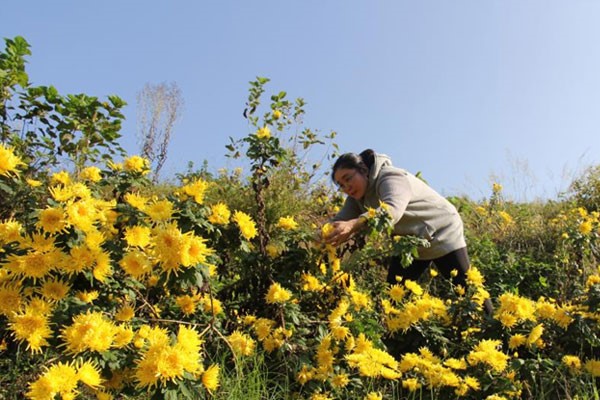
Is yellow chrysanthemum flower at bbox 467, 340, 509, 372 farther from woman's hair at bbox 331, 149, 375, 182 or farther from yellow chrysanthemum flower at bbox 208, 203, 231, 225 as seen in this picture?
woman's hair at bbox 331, 149, 375, 182

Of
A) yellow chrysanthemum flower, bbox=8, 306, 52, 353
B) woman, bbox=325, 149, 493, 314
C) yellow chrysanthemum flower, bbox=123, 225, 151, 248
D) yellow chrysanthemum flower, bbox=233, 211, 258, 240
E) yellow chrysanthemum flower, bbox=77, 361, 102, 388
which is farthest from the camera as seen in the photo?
woman, bbox=325, 149, 493, 314

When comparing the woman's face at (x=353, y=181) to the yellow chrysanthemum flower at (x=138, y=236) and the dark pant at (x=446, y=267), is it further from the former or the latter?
the yellow chrysanthemum flower at (x=138, y=236)

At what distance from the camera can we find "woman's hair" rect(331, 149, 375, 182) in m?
3.30

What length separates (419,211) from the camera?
11.0ft

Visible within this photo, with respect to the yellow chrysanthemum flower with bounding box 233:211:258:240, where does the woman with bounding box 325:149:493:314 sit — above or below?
above

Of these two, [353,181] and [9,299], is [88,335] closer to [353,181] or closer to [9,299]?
[9,299]

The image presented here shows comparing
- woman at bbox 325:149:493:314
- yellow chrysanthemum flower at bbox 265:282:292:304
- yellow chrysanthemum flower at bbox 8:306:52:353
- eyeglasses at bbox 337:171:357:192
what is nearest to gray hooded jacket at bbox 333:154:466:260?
woman at bbox 325:149:493:314

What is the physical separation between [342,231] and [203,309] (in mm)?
730

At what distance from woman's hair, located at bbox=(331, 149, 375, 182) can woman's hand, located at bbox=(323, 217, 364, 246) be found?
3.31 ft

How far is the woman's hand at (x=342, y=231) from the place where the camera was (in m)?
2.29

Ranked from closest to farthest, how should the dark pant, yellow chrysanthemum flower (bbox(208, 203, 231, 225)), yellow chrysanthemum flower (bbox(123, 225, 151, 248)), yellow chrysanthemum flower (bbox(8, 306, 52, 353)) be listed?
1. yellow chrysanthemum flower (bbox(8, 306, 52, 353))
2. yellow chrysanthemum flower (bbox(123, 225, 151, 248))
3. yellow chrysanthemum flower (bbox(208, 203, 231, 225))
4. the dark pant

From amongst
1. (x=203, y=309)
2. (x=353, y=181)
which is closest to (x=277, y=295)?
(x=203, y=309)

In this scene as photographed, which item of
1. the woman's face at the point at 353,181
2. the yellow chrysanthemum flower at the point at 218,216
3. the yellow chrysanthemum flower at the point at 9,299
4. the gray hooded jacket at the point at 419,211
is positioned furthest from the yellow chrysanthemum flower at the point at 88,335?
the woman's face at the point at 353,181

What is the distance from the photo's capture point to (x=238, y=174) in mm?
5492
